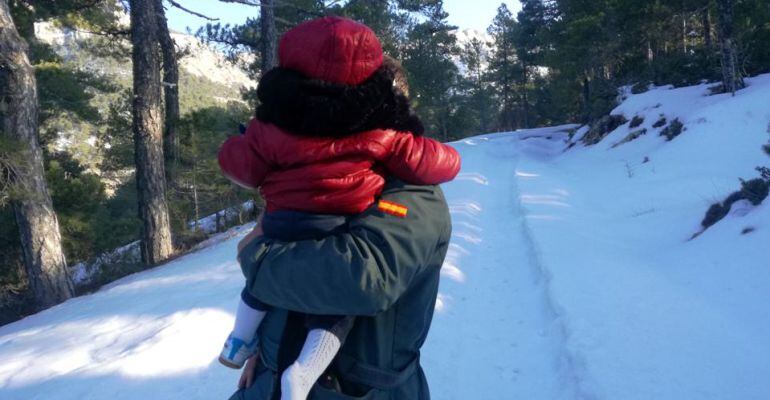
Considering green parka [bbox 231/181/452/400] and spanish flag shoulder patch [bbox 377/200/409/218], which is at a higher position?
spanish flag shoulder patch [bbox 377/200/409/218]

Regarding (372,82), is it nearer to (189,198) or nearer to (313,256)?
(313,256)

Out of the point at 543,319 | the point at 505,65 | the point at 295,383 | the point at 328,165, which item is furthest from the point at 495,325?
the point at 505,65

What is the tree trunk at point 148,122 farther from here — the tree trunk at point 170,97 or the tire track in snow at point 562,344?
the tire track in snow at point 562,344

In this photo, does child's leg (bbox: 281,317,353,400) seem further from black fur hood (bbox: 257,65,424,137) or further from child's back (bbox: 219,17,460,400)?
black fur hood (bbox: 257,65,424,137)

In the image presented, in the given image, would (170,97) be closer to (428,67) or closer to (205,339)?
(205,339)

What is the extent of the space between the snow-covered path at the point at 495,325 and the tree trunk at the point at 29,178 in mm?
5605

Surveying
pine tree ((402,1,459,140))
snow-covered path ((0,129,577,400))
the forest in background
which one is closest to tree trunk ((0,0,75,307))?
the forest in background

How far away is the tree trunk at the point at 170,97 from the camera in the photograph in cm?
1170

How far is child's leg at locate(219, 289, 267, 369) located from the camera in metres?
1.50

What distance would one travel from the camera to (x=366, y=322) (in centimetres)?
141

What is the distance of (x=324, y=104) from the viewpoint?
1.30m

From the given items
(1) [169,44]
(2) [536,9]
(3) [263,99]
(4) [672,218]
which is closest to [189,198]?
(1) [169,44]

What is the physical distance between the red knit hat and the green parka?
0.32 meters

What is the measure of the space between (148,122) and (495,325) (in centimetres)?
688
